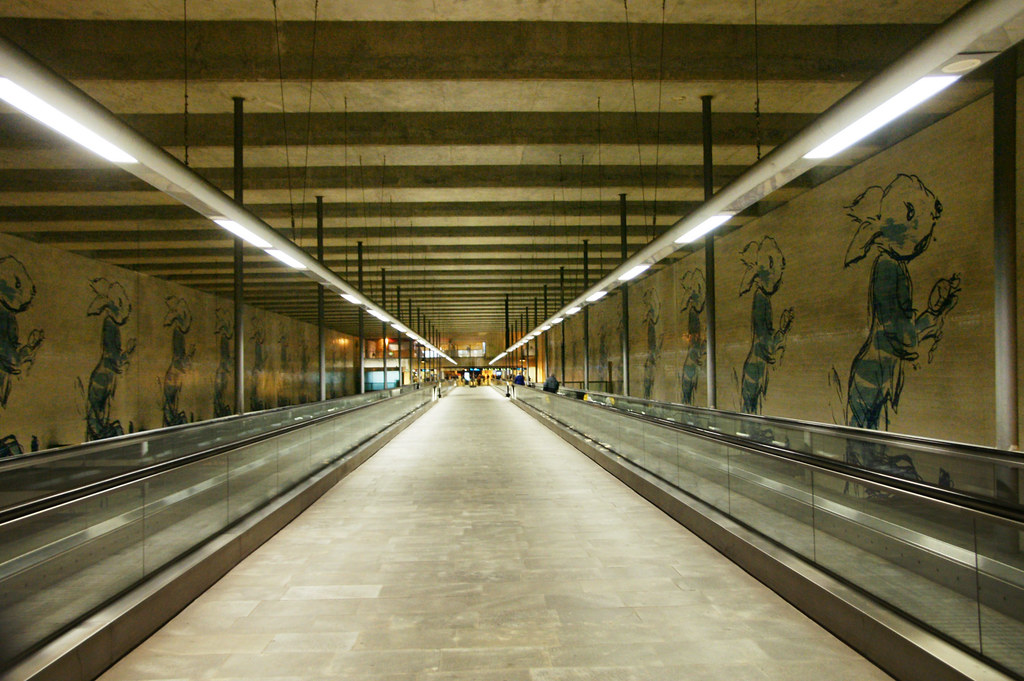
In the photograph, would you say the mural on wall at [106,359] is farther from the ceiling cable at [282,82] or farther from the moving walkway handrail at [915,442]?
the moving walkway handrail at [915,442]

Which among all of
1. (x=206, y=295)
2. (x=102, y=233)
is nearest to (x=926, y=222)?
(x=102, y=233)

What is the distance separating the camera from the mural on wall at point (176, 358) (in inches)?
661

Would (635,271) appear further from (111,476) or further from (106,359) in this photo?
(106,359)

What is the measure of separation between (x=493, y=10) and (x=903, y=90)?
13.5 feet

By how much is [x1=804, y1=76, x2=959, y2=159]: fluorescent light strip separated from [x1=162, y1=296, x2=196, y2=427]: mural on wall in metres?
18.0

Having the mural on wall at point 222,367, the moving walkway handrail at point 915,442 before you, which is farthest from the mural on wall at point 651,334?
the mural on wall at point 222,367

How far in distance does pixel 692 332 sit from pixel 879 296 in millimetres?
6803

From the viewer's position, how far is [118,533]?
128 inches

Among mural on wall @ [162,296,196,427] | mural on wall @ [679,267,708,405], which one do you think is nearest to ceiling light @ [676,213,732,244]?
mural on wall @ [679,267,708,405]

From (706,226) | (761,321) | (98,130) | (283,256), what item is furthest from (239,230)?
(761,321)

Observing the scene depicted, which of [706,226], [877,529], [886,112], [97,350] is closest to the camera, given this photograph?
[886,112]

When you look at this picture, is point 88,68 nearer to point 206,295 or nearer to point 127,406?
point 127,406

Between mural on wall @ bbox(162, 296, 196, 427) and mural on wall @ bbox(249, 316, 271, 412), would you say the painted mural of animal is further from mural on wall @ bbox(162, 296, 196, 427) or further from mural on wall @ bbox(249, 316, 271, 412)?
mural on wall @ bbox(249, 316, 271, 412)

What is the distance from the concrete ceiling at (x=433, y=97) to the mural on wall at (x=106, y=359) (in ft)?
5.53
